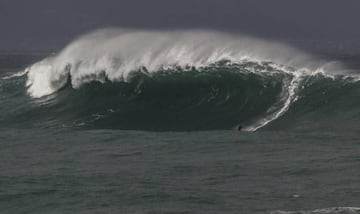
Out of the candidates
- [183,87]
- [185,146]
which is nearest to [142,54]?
[183,87]

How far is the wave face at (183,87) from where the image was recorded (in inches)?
1116

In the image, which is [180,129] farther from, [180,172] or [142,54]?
[180,172]

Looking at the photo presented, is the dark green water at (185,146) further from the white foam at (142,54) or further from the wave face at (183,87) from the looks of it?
the white foam at (142,54)

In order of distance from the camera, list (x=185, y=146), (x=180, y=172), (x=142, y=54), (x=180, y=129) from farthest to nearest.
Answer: (x=142, y=54)
(x=180, y=129)
(x=185, y=146)
(x=180, y=172)

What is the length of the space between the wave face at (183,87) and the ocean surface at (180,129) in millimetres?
52

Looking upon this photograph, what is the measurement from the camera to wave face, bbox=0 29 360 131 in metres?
28.3

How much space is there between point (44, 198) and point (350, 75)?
1380 cm

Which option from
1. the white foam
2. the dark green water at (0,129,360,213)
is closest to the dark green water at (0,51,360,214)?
the dark green water at (0,129,360,213)

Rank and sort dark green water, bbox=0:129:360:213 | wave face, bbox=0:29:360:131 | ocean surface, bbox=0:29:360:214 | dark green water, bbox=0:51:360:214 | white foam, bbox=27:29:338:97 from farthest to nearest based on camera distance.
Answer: white foam, bbox=27:29:338:97 < wave face, bbox=0:29:360:131 < ocean surface, bbox=0:29:360:214 < dark green water, bbox=0:51:360:214 < dark green water, bbox=0:129:360:213

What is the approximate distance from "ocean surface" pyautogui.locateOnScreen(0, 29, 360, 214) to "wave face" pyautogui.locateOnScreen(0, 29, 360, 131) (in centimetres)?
5

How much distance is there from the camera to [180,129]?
2788cm

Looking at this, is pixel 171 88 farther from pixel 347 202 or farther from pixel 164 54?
pixel 347 202

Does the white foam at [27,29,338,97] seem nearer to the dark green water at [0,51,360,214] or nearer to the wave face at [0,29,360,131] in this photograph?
the wave face at [0,29,360,131]

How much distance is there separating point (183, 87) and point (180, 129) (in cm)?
431
